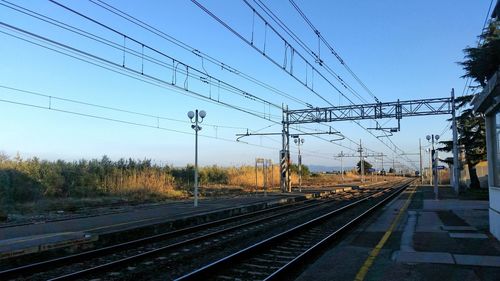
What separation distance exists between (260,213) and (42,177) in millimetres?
14941

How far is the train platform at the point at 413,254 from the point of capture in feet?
30.6

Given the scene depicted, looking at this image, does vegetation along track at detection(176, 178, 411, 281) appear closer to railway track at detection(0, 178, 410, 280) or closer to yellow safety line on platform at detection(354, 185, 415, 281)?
railway track at detection(0, 178, 410, 280)

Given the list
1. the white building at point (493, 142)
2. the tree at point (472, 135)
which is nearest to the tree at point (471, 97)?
the tree at point (472, 135)

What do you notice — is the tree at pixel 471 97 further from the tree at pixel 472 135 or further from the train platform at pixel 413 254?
the train platform at pixel 413 254

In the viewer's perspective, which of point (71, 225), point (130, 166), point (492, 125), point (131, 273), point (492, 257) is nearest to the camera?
point (131, 273)

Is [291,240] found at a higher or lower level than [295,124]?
lower

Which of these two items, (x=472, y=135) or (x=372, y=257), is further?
(x=472, y=135)

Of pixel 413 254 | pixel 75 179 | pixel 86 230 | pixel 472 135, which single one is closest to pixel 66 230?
pixel 86 230

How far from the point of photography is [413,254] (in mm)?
11500

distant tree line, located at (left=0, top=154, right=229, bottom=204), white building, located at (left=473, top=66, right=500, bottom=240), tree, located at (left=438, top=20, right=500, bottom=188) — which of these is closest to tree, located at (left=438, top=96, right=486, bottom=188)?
tree, located at (left=438, top=20, right=500, bottom=188)

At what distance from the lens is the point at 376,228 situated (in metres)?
17.4

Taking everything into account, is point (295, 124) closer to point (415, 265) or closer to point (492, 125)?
point (492, 125)

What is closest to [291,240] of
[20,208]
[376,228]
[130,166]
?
[376,228]

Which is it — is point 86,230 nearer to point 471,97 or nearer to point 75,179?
point 75,179
